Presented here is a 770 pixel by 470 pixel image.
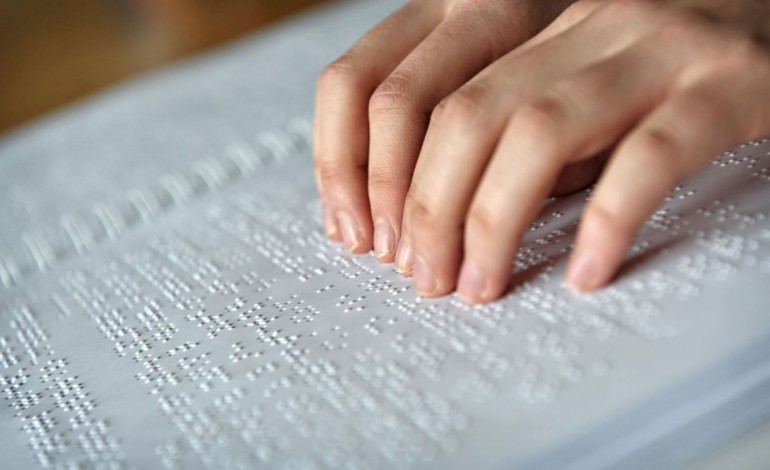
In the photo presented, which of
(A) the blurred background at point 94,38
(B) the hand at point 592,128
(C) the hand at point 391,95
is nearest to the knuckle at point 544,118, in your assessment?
(B) the hand at point 592,128

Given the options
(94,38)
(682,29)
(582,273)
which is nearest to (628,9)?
(682,29)

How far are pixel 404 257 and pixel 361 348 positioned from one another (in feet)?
0.21

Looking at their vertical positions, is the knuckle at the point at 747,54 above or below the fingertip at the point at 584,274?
above

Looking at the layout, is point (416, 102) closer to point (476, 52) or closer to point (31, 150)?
point (476, 52)

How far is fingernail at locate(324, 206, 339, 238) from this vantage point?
1.80 ft

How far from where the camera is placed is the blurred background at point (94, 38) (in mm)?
1486

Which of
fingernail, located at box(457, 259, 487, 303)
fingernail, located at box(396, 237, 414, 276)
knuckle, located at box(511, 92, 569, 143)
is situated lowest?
fingernail, located at box(457, 259, 487, 303)

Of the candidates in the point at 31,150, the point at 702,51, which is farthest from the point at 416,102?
the point at 31,150

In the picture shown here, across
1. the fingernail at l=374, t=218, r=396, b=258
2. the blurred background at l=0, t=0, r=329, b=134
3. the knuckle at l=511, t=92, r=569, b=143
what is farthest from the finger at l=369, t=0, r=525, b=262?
the blurred background at l=0, t=0, r=329, b=134

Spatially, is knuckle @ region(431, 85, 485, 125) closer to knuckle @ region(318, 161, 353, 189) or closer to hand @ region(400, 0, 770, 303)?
hand @ region(400, 0, 770, 303)

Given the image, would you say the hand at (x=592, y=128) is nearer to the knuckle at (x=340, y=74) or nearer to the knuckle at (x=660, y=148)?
the knuckle at (x=660, y=148)

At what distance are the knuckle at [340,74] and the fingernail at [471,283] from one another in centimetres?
19

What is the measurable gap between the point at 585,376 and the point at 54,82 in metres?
1.36

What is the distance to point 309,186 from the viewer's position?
67 cm
